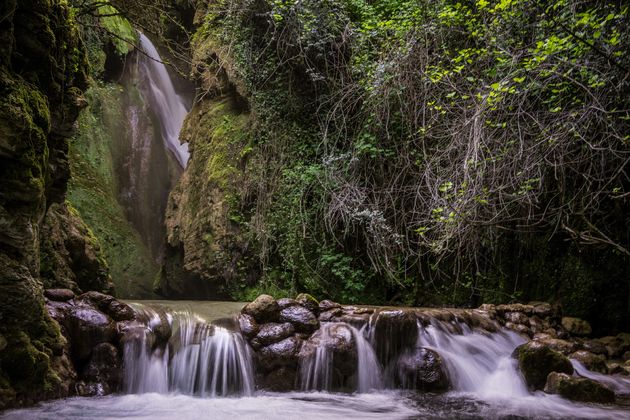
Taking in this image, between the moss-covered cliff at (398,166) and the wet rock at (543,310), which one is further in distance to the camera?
the wet rock at (543,310)

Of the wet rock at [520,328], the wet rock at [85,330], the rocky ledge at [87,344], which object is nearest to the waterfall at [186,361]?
the rocky ledge at [87,344]

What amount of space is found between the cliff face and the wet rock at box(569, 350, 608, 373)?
5.34m

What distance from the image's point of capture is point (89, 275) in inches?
232

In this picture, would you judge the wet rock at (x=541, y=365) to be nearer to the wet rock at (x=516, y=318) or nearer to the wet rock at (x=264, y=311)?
the wet rock at (x=516, y=318)

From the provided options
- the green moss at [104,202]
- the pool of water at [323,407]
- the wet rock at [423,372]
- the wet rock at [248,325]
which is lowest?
the pool of water at [323,407]

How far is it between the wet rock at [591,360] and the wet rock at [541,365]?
83cm

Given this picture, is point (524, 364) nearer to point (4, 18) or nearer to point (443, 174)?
point (443, 174)

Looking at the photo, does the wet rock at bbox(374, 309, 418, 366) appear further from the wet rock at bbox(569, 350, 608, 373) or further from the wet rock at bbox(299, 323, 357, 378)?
the wet rock at bbox(569, 350, 608, 373)

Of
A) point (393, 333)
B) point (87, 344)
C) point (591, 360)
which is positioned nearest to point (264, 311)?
point (393, 333)

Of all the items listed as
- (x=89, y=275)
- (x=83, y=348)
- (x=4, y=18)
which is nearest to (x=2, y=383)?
(x=83, y=348)

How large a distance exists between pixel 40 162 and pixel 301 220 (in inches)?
178

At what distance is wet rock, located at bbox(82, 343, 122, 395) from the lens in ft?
13.1

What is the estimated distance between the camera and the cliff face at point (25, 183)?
10.1 ft

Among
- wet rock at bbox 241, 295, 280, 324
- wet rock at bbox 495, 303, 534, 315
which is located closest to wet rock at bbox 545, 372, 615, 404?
wet rock at bbox 495, 303, 534, 315
